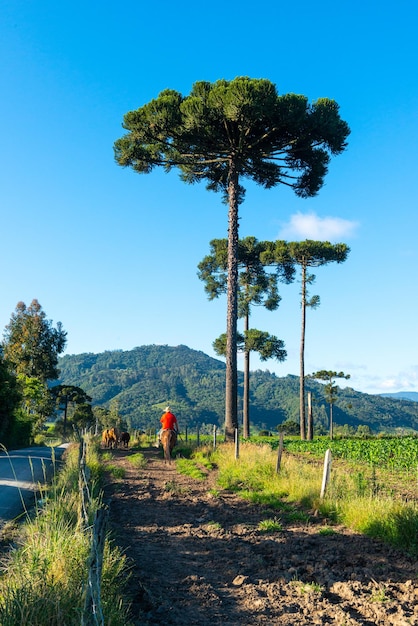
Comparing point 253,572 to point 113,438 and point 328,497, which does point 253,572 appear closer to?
point 328,497

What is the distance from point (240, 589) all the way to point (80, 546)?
1.89 metres

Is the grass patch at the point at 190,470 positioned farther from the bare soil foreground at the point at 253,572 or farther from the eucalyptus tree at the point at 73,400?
the eucalyptus tree at the point at 73,400

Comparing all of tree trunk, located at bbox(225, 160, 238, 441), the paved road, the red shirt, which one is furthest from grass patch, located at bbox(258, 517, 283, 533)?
tree trunk, located at bbox(225, 160, 238, 441)

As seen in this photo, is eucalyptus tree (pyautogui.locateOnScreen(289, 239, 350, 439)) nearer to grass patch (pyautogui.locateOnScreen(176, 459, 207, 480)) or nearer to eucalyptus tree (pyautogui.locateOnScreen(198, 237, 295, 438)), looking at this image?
eucalyptus tree (pyautogui.locateOnScreen(198, 237, 295, 438))

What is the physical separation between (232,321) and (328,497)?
39.2ft

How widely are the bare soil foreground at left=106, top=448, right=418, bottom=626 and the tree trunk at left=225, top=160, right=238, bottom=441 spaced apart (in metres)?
11.1

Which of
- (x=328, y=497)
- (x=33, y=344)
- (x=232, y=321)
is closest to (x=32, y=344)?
(x=33, y=344)

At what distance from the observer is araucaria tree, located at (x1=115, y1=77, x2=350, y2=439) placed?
18594 millimetres

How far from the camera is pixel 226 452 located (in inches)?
691

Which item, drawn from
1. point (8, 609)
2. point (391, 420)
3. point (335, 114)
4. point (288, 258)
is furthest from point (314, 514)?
point (391, 420)

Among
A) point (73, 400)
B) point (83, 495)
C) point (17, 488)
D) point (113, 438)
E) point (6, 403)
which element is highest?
point (73, 400)

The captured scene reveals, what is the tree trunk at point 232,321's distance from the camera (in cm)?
2042

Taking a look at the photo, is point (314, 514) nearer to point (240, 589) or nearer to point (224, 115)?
point (240, 589)

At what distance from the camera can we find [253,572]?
5867 millimetres
